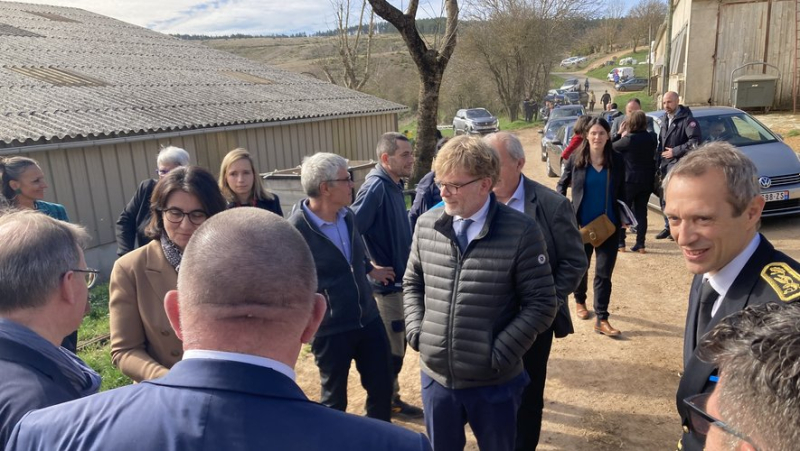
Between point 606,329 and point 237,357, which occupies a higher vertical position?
point 237,357

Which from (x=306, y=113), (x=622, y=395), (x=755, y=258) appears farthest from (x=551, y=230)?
(x=306, y=113)

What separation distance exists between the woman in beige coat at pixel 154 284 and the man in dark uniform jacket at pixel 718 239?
2146mm

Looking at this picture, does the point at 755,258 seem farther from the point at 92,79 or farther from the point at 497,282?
the point at 92,79

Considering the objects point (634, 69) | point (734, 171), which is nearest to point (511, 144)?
point (734, 171)

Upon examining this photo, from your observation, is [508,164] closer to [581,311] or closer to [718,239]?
[718,239]

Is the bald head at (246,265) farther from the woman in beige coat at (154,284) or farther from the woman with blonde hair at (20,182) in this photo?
the woman with blonde hair at (20,182)

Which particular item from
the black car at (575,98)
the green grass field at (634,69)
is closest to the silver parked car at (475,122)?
the black car at (575,98)

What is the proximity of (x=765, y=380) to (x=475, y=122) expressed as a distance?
2746 centimetres

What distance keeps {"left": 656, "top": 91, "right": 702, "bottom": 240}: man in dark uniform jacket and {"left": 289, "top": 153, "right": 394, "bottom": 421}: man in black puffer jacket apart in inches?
222

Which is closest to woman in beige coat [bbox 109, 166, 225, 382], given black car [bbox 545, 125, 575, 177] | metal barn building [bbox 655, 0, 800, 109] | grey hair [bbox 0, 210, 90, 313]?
grey hair [bbox 0, 210, 90, 313]

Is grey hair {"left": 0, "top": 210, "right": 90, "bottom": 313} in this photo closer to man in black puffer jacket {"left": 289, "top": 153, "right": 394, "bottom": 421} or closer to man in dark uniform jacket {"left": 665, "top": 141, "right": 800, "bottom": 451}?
man in black puffer jacket {"left": 289, "top": 153, "right": 394, "bottom": 421}

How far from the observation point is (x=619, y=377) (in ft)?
14.3

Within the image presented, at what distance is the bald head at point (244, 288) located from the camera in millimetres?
1136

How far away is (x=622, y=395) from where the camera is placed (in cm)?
412
